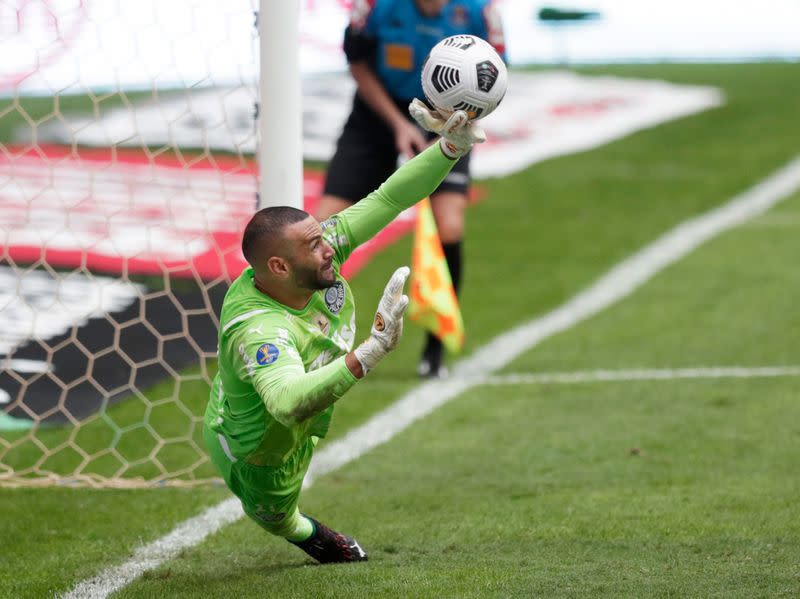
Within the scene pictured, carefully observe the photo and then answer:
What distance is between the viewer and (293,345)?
12.8ft

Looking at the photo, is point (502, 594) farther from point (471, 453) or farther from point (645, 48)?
point (645, 48)

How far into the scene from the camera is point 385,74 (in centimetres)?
698

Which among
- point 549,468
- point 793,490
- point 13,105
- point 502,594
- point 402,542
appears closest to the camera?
point 502,594

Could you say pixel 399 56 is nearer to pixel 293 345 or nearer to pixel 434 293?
pixel 434 293

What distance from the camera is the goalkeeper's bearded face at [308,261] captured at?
397cm

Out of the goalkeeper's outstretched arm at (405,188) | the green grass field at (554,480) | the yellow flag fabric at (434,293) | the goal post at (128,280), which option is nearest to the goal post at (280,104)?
the goal post at (128,280)

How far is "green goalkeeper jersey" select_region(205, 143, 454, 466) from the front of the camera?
364 cm

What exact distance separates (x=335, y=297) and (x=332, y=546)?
0.78 meters

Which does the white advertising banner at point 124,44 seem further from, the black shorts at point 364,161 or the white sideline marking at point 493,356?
the white sideline marking at point 493,356

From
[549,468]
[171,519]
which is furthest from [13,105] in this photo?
[549,468]

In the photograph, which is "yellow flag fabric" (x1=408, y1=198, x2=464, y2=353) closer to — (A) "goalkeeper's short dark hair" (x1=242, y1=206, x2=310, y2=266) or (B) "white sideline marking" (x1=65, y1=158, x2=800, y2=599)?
(B) "white sideline marking" (x1=65, y1=158, x2=800, y2=599)

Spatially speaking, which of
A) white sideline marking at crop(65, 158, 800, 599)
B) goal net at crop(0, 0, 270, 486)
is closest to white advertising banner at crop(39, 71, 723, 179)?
white sideline marking at crop(65, 158, 800, 599)

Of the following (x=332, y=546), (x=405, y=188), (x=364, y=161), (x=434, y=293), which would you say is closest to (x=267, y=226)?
(x=405, y=188)

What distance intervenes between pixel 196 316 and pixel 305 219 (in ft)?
11.9
